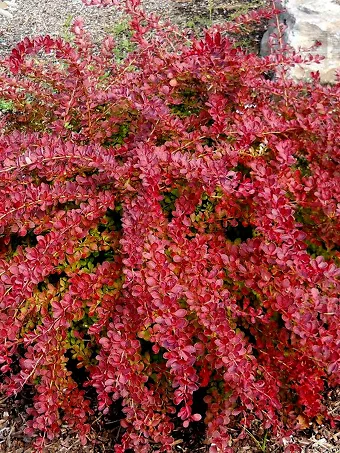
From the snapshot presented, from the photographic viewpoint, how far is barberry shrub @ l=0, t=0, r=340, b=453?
176 centimetres

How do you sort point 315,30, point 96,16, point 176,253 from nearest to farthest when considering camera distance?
point 176,253, point 315,30, point 96,16

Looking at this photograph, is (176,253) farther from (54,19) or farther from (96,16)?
(54,19)

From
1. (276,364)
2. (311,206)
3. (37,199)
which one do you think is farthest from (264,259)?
(37,199)

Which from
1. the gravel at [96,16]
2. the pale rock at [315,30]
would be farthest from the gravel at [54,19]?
the pale rock at [315,30]

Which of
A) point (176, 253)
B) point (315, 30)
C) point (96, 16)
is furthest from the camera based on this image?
point (96, 16)

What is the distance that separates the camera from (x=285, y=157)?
195 centimetres

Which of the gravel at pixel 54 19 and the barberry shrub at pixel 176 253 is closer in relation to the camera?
the barberry shrub at pixel 176 253

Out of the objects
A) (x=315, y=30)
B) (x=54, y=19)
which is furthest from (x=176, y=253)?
(x=54, y=19)

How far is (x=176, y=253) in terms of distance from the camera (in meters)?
1.89

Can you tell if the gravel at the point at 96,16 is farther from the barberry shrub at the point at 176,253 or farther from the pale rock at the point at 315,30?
the barberry shrub at the point at 176,253

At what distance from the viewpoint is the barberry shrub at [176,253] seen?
5.78ft

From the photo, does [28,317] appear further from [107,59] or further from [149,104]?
[107,59]

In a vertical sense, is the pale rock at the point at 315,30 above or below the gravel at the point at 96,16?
above

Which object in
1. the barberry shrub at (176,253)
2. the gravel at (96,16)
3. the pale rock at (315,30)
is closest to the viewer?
the barberry shrub at (176,253)
